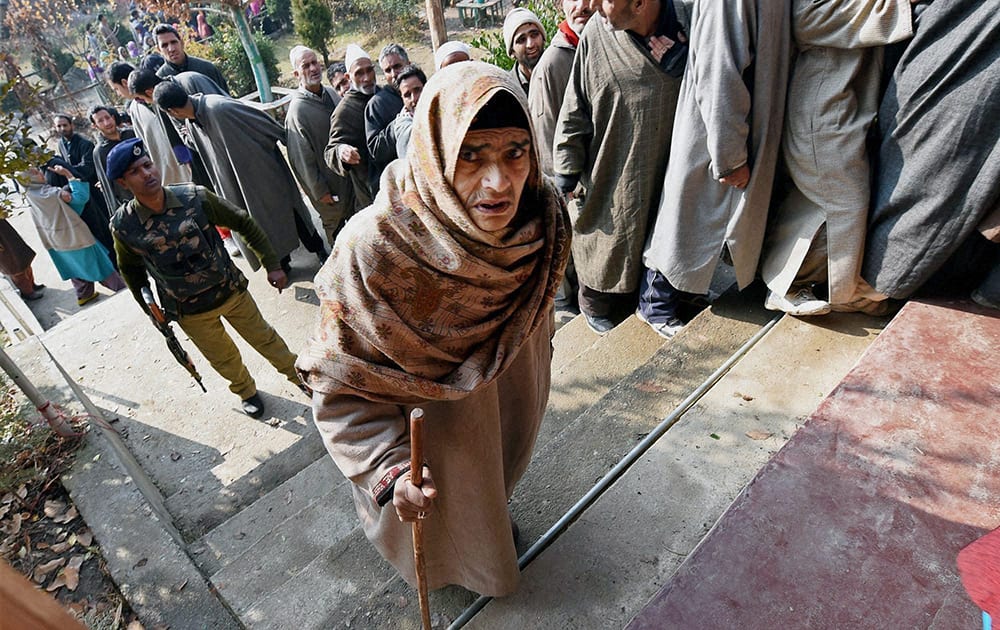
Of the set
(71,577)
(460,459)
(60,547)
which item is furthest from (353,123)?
(460,459)

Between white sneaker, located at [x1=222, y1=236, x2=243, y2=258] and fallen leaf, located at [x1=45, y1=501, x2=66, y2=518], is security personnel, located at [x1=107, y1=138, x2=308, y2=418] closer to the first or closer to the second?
fallen leaf, located at [x1=45, y1=501, x2=66, y2=518]

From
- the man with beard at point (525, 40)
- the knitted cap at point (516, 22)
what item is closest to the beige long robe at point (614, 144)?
the man with beard at point (525, 40)

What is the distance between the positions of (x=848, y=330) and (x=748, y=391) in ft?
2.53

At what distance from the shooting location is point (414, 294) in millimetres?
1457

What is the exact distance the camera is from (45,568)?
2465 millimetres

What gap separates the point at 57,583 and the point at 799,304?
12.4ft

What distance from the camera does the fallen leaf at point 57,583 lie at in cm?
237

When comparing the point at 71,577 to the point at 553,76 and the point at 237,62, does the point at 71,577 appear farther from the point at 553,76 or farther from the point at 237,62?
the point at 237,62

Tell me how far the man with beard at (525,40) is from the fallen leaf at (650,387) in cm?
263

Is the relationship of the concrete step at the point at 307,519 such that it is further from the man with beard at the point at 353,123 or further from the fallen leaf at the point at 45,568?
the man with beard at the point at 353,123

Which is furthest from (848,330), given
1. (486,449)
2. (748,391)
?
(486,449)

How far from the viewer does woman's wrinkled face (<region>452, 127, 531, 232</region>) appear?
1.39m

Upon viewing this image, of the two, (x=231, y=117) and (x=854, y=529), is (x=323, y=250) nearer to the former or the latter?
(x=231, y=117)

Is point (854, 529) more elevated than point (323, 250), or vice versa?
point (854, 529)
